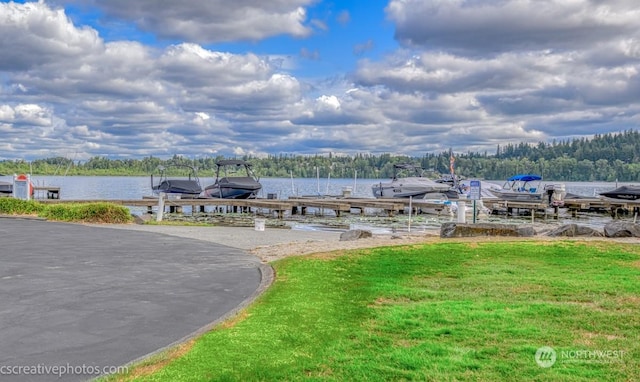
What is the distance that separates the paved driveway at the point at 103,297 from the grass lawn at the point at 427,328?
2.19 ft

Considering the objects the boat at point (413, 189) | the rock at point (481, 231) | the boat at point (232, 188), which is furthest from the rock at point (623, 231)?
the boat at point (232, 188)

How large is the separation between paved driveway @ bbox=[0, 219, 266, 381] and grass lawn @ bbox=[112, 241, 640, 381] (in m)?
0.67

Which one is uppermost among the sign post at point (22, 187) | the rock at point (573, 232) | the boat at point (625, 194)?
the sign post at point (22, 187)

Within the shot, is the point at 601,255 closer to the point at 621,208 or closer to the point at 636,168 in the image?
the point at 621,208

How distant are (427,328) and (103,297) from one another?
16.2 ft

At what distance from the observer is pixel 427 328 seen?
22.0 feet

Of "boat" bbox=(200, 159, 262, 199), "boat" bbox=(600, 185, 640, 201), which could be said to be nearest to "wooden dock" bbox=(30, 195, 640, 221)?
"boat" bbox=(200, 159, 262, 199)

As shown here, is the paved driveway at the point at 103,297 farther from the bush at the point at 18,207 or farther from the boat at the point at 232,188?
the boat at the point at 232,188

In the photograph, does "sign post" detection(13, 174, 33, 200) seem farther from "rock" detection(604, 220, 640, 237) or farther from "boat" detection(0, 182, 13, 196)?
"rock" detection(604, 220, 640, 237)

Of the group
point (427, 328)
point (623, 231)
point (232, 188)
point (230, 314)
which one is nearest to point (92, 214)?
point (230, 314)

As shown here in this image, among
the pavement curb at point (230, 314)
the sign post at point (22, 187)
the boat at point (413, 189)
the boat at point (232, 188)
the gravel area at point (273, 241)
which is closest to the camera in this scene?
the pavement curb at point (230, 314)

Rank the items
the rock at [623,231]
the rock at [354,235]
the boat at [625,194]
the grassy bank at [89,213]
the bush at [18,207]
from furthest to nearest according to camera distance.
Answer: the boat at [625,194] → the bush at [18,207] → the grassy bank at [89,213] → the rock at [623,231] → the rock at [354,235]

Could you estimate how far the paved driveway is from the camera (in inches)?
230

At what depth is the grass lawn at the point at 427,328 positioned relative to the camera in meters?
5.26
